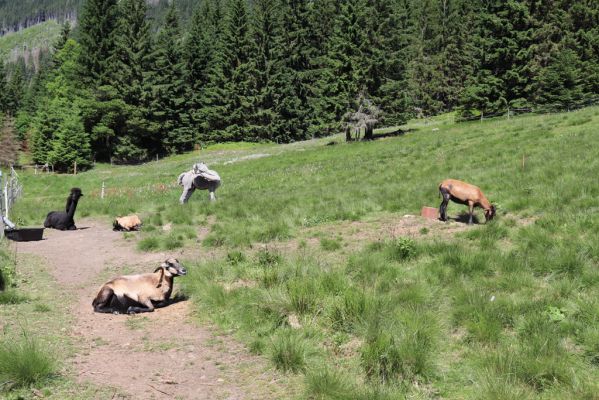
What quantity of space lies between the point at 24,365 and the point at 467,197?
425 inches

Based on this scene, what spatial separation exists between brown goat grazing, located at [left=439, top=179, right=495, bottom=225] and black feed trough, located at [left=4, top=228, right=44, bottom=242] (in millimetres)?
12524

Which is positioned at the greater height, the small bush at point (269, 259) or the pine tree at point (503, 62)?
the pine tree at point (503, 62)

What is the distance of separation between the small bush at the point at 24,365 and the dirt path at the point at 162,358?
40 cm

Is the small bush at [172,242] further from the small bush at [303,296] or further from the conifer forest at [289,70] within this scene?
the conifer forest at [289,70]

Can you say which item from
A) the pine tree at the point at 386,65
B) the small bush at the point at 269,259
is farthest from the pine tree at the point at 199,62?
the small bush at the point at 269,259

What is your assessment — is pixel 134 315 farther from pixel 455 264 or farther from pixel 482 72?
pixel 482 72

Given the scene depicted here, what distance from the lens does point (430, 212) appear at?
45.0ft

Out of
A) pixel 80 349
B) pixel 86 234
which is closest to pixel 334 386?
pixel 80 349

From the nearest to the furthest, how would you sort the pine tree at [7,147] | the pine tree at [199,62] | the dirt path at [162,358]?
the dirt path at [162,358] → the pine tree at [7,147] → the pine tree at [199,62]

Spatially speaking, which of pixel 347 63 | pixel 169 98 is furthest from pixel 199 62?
pixel 347 63

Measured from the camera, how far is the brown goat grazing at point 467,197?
12.5 m

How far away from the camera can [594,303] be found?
646 cm

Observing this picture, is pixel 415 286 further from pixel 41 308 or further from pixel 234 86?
pixel 234 86

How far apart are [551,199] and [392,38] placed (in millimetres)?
42055
